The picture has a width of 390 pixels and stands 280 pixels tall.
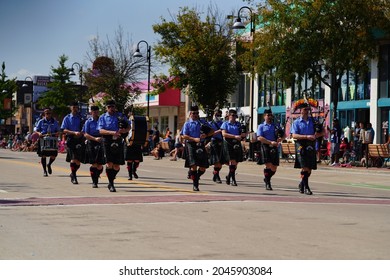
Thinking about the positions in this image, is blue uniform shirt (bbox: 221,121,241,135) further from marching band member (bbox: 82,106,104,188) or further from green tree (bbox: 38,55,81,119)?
green tree (bbox: 38,55,81,119)

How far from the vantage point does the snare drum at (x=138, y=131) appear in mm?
21156

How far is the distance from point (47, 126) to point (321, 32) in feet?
52.7

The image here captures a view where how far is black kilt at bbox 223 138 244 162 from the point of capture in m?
20.5

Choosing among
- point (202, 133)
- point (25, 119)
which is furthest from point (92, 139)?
point (25, 119)

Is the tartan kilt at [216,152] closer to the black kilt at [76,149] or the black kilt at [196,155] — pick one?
the black kilt at [196,155]

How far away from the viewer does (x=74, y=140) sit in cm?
2023

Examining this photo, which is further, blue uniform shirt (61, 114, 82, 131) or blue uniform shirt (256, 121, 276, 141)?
blue uniform shirt (61, 114, 82, 131)

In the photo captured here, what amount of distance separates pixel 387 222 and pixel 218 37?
1419 inches

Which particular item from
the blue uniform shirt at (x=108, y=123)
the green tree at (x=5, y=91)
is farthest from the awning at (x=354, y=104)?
the green tree at (x=5, y=91)

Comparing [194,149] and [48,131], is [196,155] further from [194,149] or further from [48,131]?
[48,131]

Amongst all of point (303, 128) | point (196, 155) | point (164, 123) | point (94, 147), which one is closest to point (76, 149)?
point (94, 147)

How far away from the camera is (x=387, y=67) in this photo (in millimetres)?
39750

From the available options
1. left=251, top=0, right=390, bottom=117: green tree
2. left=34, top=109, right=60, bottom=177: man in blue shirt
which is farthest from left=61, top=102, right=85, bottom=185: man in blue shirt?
left=251, top=0, right=390, bottom=117: green tree

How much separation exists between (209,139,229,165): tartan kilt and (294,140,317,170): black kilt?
3492 mm
